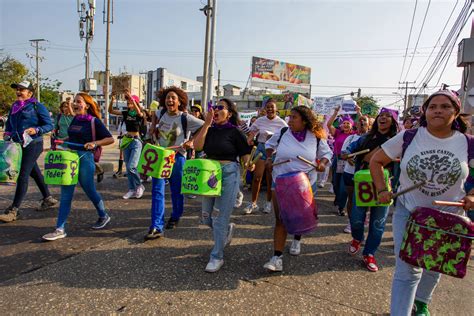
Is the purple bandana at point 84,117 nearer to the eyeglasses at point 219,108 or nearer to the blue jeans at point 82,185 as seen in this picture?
the blue jeans at point 82,185

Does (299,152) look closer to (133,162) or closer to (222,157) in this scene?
(222,157)

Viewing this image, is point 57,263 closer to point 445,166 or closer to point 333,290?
point 333,290

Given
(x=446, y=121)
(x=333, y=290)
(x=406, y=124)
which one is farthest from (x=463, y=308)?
(x=406, y=124)

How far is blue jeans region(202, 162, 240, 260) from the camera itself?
346 centimetres

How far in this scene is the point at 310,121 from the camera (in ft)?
12.1

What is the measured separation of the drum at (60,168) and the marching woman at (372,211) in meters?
3.29

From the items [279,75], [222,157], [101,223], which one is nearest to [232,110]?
[222,157]

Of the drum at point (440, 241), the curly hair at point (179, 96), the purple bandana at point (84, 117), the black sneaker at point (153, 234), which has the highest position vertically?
the curly hair at point (179, 96)

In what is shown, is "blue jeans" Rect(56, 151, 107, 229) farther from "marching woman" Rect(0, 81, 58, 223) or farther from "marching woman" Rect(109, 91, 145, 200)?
"marching woman" Rect(109, 91, 145, 200)

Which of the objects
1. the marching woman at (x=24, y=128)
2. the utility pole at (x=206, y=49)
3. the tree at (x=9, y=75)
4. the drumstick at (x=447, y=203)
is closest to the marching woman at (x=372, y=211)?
the drumstick at (x=447, y=203)

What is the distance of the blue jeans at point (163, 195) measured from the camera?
4074mm

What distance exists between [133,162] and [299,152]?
374cm

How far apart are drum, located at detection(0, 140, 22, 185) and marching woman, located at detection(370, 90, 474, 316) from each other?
14.6 feet

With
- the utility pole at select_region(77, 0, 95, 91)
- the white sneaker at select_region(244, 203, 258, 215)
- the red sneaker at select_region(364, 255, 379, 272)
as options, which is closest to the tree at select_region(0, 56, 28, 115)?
the utility pole at select_region(77, 0, 95, 91)
